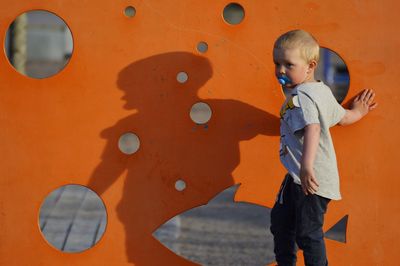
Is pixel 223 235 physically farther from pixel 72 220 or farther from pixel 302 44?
pixel 302 44

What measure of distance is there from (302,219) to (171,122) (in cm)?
88

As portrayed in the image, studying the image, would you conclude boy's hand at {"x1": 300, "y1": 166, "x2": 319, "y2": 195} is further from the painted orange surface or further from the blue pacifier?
the painted orange surface

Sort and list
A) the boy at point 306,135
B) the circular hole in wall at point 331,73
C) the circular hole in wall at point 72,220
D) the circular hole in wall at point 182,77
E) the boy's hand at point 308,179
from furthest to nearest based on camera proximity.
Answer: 1. the circular hole in wall at point 331,73
2. the circular hole in wall at point 72,220
3. the circular hole in wall at point 182,77
4. the boy at point 306,135
5. the boy's hand at point 308,179

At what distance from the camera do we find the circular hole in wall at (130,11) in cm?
371

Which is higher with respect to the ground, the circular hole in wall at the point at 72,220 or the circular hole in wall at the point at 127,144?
the circular hole in wall at the point at 127,144

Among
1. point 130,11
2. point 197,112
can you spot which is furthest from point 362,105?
point 197,112

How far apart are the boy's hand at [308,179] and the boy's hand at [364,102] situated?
24.7 inches

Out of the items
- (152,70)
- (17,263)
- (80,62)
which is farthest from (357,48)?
(17,263)

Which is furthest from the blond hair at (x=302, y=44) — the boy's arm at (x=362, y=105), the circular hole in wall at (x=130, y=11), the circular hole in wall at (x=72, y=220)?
the circular hole in wall at (x=72, y=220)

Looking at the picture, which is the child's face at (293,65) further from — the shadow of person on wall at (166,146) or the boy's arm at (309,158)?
the shadow of person on wall at (166,146)

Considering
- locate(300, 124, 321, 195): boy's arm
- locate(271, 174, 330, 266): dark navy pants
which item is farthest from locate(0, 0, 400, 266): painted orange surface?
locate(300, 124, 321, 195): boy's arm

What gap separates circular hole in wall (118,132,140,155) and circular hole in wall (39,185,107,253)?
3.71 ft

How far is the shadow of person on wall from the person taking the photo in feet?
12.2

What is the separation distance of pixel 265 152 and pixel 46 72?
56.5 ft
